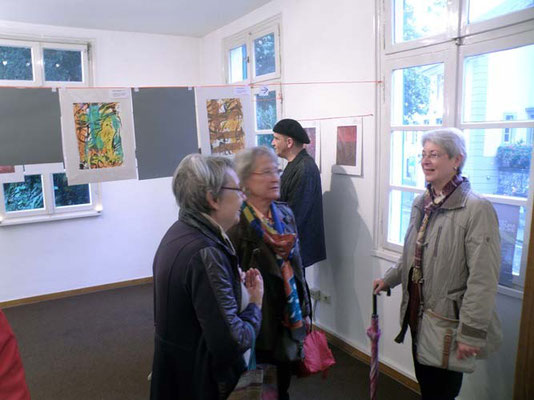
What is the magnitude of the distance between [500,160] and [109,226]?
12.6 feet

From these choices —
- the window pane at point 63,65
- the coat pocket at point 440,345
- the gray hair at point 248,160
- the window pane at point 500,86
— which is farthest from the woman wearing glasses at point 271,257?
the window pane at point 63,65

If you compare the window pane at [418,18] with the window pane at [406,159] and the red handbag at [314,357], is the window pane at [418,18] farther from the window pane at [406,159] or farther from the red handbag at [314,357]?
the red handbag at [314,357]

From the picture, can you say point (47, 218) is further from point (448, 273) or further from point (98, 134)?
point (448, 273)

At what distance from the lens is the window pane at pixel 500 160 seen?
1.97 metres

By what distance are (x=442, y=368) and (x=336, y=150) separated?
1.71 meters

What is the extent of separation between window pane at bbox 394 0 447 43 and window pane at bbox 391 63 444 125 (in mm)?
184

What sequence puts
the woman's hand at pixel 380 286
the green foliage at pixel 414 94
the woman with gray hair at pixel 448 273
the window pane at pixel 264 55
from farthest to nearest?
the window pane at pixel 264 55
the green foliage at pixel 414 94
the woman's hand at pixel 380 286
the woman with gray hair at pixel 448 273

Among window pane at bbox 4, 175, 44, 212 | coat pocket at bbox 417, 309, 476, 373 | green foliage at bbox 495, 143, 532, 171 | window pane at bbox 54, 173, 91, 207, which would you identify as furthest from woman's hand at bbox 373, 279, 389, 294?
window pane at bbox 4, 175, 44, 212

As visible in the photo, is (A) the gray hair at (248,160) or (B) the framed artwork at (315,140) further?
(B) the framed artwork at (315,140)

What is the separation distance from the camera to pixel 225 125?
292cm

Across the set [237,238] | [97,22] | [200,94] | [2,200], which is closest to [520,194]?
[237,238]

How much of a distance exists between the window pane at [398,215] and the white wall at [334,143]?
5.3 inches

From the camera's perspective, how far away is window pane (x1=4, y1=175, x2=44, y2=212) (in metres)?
4.23

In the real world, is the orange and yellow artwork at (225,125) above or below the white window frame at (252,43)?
below
